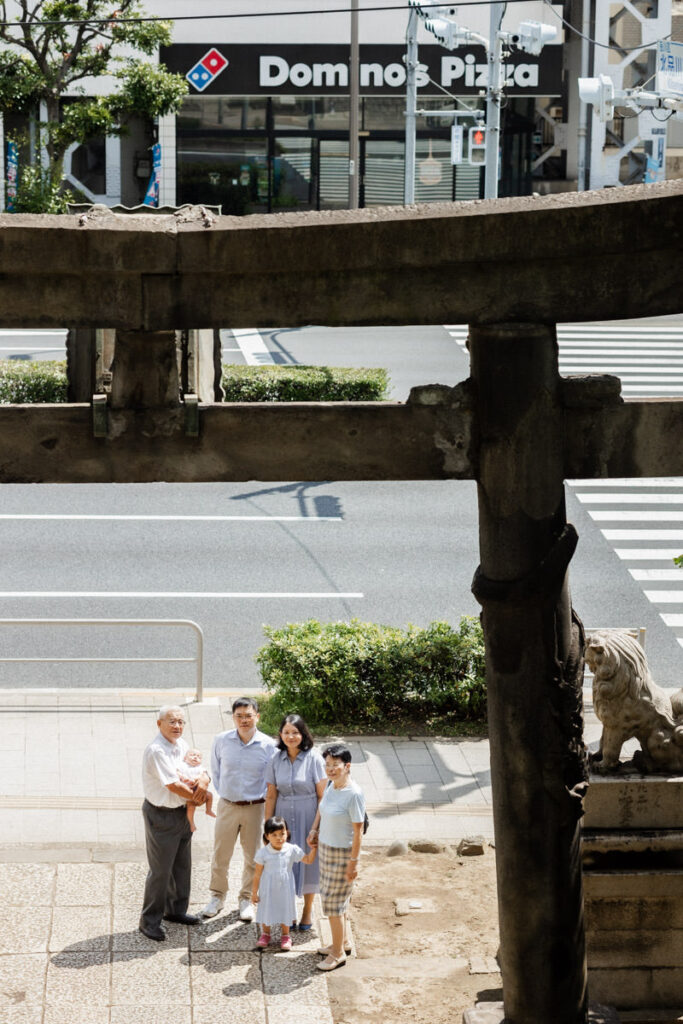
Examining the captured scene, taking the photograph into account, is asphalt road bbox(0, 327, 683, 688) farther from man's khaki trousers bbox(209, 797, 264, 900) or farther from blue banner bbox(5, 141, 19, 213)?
blue banner bbox(5, 141, 19, 213)

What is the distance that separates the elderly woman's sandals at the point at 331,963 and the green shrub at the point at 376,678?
4.23m

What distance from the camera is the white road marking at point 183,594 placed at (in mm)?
16281

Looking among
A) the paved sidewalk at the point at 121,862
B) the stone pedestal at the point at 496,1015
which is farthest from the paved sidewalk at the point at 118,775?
the stone pedestal at the point at 496,1015

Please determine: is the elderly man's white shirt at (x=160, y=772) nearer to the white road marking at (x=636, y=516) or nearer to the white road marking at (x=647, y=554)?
the white road marking at (x=647, y=554)

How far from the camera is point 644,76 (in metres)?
47.5

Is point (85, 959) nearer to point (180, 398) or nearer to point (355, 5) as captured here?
point (180, 398)

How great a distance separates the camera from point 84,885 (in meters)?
9.75

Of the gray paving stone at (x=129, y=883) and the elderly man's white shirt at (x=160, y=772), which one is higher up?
the elderly man's white shirt at (x=160, y=772)

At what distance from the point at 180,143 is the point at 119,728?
1394 inches

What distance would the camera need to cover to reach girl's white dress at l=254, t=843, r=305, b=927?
8.84 m

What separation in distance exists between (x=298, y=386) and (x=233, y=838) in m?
14.6

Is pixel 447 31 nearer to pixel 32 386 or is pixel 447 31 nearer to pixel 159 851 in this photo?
pixel 32 386

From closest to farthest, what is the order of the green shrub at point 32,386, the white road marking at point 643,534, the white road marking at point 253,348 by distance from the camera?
the white road marking at point 643,534, the green shrub at point 32,386, the white road marking at point 253,348

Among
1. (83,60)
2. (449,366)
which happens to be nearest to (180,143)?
(83,60)
